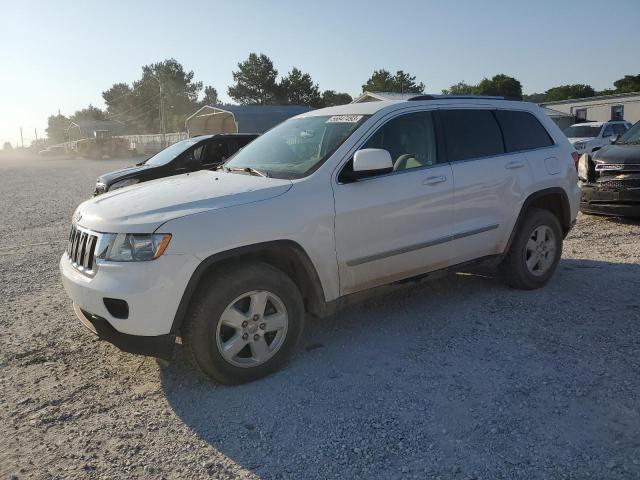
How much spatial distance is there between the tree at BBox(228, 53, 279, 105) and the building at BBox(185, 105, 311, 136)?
30601mm

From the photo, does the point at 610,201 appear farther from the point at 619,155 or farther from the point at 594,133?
the point at 594,133

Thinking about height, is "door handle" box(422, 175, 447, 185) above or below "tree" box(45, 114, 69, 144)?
below

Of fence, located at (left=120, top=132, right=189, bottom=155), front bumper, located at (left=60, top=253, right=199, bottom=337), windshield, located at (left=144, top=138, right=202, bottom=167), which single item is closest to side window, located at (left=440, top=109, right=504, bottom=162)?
front bumper, located at (left=60, top=253, right=199, bottom=337)

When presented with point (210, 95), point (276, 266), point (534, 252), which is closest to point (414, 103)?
point (276, 266)

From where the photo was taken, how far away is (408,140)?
431 cm

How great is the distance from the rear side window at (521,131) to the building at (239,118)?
932 inches

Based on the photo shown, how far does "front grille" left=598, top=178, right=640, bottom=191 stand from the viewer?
7.79 meters

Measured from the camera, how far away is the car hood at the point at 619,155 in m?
7.93

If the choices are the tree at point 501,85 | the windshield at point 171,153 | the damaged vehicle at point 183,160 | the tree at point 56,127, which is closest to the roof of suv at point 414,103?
the damaged vehicle at point 183,160

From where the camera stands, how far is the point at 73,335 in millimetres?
4453

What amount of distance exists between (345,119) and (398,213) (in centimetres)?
92

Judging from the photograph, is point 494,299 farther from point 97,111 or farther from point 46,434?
point 97,111

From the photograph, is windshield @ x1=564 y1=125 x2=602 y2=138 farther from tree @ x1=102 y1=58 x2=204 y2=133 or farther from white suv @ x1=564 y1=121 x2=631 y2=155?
tree @ x1=102 y1=58 x2=204 y2=133

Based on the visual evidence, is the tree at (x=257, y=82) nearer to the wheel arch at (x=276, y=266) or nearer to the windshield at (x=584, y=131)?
the windshield at (x=584, y=131)
